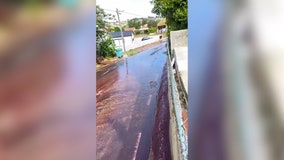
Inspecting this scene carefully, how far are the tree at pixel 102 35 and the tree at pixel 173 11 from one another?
0.21 m

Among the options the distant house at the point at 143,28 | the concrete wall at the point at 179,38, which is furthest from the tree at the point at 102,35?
the concrete wall at the point at 179,38

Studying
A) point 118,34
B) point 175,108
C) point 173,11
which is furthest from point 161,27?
point 175,108

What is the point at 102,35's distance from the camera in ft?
4.37

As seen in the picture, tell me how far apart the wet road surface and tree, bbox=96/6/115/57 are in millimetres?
93

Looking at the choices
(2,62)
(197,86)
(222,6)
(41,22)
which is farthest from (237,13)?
(2,62)

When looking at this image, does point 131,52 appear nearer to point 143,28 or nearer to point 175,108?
point 143,28

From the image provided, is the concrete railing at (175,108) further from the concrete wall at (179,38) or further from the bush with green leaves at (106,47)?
the bush with green leaves at (106,47)

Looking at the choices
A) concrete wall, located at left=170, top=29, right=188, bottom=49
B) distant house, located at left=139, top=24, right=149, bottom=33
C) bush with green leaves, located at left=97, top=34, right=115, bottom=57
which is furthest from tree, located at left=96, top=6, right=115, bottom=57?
concrete wall, located at left=170, top=29, right=188, bottom=49

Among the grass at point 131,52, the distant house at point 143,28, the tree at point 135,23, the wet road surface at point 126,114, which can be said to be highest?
the tree at point 135,23

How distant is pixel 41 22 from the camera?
4.01 ft

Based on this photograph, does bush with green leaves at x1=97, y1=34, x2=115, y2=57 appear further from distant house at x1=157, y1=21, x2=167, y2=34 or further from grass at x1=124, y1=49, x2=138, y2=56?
distant house at x1=157, y1=21, x2=167, y2=34

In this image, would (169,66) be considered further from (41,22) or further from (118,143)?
(41,22)

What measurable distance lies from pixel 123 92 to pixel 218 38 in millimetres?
477

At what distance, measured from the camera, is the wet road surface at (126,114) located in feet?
4.28
